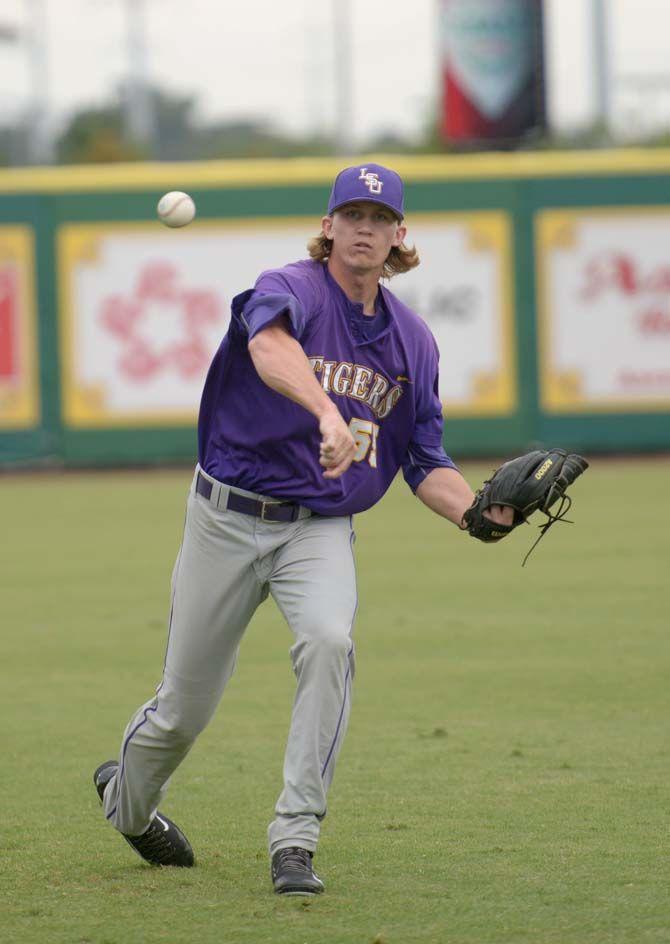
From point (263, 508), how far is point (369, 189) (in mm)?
977

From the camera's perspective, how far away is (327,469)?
4453 mm

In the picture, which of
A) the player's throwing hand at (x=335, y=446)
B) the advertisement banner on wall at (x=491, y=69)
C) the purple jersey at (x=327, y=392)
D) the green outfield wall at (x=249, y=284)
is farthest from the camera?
the advertisement banner on wall at (x=491, y=69)

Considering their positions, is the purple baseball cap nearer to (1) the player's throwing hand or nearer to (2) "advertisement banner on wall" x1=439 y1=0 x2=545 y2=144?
(1) the player's throwing hand

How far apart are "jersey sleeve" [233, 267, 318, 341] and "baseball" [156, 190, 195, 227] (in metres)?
3.64

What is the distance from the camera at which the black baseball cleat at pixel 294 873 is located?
4.71 metres

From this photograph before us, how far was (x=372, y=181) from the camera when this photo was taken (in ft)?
16.3

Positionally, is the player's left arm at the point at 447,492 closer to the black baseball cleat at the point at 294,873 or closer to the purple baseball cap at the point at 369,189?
the purple baseball cap at the point at 369,189

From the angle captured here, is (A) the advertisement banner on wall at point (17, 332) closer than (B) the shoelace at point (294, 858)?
No

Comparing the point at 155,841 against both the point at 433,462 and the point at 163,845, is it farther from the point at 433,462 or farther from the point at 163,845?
the point at 433,462

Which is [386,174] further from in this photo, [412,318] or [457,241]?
[457,241]

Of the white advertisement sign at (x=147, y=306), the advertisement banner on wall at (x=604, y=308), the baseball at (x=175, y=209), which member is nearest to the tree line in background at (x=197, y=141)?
the advertisement banner on wall at (x=604, y=308)

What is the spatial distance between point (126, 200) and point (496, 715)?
14.1 meters

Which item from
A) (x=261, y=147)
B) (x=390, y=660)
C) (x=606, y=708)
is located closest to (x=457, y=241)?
(x=390, y=660)

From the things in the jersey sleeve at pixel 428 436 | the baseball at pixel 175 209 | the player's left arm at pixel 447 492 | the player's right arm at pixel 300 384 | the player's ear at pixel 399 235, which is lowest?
the player's left arm at pixel 447 492
